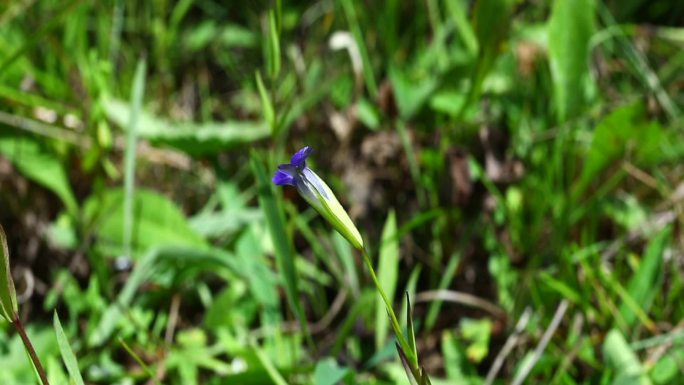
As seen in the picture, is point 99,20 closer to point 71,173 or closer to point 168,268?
point 71,173

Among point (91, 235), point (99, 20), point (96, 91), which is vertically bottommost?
point (91, 235)

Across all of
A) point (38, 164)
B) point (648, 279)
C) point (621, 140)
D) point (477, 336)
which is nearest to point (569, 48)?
point (621, 140)

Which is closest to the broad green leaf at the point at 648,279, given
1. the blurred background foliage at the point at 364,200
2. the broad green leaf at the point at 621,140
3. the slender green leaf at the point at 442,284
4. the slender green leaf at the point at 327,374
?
the blurred background foliage at the point at 364,200

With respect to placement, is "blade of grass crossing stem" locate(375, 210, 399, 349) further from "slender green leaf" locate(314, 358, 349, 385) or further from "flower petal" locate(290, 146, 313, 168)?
"flower petal" locate(290, 146, 313, 168)

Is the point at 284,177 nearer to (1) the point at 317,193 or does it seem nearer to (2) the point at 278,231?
(1) the point at 317,193

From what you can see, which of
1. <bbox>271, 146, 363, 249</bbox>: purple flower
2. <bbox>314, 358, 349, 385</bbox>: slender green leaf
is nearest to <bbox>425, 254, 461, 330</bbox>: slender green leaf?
<bbox>314, 358, 349, 385</bbox>: slender green leaf

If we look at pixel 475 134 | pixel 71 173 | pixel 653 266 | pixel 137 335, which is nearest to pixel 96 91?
pixel 71 173
